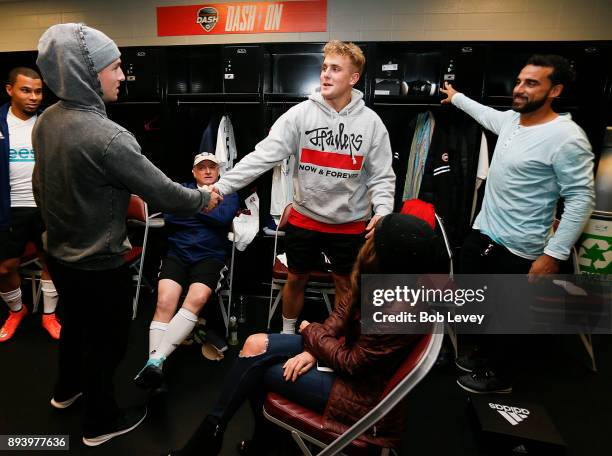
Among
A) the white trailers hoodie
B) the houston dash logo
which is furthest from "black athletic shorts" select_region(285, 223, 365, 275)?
the houston dash logo

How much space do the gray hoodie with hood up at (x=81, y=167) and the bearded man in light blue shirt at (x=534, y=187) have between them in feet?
5.67

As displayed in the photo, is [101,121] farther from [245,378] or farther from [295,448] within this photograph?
[295,448]

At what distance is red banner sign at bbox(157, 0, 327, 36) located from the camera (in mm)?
3529

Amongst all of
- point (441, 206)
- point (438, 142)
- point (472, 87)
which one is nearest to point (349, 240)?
point (441, 206)

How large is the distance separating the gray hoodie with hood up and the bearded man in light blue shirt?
5.67ft

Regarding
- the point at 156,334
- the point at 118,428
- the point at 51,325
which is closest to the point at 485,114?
the point at 156,334

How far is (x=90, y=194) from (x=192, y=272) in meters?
1.05

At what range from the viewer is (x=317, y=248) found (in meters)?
2.25

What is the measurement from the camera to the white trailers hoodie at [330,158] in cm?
207

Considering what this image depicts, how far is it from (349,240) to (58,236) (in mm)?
1437

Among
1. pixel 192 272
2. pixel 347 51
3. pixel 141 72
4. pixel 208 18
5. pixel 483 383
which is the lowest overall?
pixel 483 383

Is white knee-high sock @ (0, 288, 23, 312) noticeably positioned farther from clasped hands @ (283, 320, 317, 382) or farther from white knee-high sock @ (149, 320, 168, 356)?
clasped hands @ (283, 320, 317, 382)

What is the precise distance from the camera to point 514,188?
1.95 metres

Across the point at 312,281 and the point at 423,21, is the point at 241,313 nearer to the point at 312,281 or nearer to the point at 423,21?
the point at 312,281
